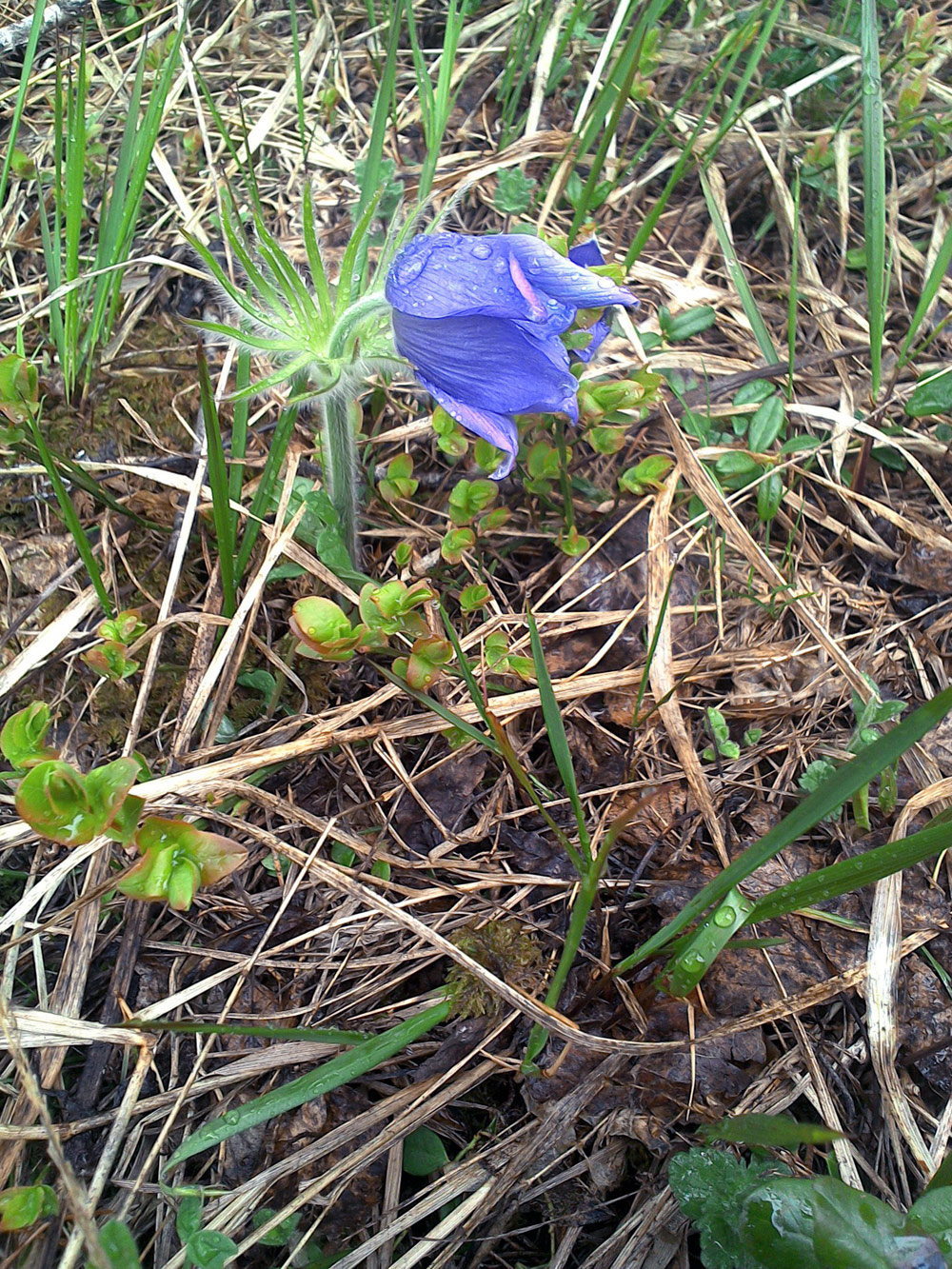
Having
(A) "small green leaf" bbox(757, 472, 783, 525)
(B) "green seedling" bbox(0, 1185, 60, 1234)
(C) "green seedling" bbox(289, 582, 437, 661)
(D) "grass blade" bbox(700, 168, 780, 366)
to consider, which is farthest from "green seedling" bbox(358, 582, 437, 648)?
(D) "grass blade" bbox(700, 168, 780, 366)

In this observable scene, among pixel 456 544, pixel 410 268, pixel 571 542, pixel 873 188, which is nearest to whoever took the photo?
pixel 410 268

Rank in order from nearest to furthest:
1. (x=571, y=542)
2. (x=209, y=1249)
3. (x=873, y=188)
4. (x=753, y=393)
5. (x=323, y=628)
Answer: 1. (x=209, y=1249)
2. (x=323, y=628)
3. (x=571, y=542)
4. (x=873, y=188)
5. (x=753, y=393)

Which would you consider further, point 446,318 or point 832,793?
point 446,318

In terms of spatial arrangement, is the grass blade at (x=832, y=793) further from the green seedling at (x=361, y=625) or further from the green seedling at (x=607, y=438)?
the green seedling at (x=607, y=438)

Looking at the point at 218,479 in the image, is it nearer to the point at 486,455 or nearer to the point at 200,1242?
the point at 486,455

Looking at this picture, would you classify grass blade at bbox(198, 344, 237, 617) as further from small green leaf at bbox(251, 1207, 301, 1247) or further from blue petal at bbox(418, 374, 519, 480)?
small green leaf at bbox(251, 1207, 301, 1247)

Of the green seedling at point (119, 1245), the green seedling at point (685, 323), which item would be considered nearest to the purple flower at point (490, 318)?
the green seedling at point (685, 323)

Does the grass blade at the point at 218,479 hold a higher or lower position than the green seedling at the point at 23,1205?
higher

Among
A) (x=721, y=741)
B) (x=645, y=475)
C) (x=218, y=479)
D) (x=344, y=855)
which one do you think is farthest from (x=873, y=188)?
(x=344, y=855)
